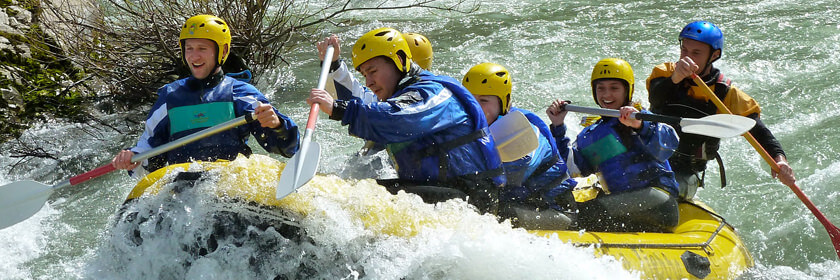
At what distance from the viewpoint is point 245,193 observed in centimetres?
355

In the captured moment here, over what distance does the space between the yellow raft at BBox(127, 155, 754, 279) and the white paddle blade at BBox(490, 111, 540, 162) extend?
0.57 m

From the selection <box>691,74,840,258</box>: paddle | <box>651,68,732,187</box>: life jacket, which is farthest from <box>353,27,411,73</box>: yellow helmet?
<box>651,68,732,187</box>: life jacket

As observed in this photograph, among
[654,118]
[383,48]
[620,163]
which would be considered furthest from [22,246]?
Answer: [654,118]

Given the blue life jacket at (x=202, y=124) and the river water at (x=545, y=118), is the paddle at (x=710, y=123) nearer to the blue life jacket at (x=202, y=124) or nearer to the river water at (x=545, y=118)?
the river water at (x=545, y=118)

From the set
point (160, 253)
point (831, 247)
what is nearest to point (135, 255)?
point (160, 253)

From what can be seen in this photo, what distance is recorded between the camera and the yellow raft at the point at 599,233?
11.7 ft

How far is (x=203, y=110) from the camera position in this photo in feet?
15.0

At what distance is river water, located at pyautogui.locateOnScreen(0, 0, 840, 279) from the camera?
12.1ft

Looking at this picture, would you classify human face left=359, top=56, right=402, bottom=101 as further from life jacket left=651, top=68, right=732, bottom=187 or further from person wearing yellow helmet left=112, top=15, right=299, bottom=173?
life jacket left=651, top=68, right=732, bottom=187

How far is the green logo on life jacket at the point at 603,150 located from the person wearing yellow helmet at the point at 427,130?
969 millimetres

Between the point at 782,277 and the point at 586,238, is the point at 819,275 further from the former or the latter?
the point at 586,238

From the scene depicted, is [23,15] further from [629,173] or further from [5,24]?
[629,173]

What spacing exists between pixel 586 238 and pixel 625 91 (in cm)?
138

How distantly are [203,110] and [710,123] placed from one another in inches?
114
